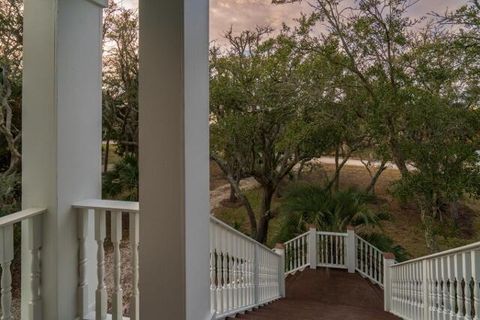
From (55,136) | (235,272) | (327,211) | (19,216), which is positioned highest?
(55,136)

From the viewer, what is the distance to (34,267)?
4.80 feet

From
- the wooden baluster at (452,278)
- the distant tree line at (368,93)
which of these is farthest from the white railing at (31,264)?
the distant tree line at (368,93)

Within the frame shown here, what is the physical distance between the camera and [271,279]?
14.0ft

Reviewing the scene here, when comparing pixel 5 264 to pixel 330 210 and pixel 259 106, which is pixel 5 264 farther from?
pixel 259 106

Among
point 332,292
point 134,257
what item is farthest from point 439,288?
point 332,292

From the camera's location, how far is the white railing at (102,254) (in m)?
1.43

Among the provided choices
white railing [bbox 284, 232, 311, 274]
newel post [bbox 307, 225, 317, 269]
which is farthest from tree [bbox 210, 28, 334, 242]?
white railing [bbox 284, 232, 311, 274]

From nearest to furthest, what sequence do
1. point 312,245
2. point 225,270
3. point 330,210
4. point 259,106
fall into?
point 225,270 → point 312,245 → point 330,210 → point 259,106

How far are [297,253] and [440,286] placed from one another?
4271 mm

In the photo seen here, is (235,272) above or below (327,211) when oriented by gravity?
above

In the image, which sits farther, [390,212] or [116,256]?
[390,212]

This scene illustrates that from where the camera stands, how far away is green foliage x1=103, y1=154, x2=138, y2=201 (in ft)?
11.2

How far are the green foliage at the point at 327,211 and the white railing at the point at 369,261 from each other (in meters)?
0.44

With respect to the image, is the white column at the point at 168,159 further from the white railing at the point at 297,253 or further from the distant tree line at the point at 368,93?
the white railing at the point at 297,253
